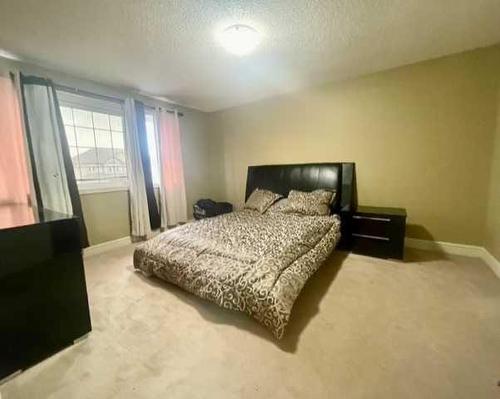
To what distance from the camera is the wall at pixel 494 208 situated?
2.36 metres

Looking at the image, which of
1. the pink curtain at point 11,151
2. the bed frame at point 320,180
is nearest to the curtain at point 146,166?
the pink curtain at point 11,151

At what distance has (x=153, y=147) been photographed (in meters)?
3.85

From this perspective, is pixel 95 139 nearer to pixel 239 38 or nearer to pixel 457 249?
pixel 239 38

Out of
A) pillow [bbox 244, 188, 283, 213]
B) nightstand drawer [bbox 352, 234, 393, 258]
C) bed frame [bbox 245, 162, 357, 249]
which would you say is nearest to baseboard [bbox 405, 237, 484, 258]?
nightstand drawer [bbox 352, 234, 393, 258]

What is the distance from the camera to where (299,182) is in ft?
11.9

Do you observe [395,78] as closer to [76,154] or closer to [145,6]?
[145,6]

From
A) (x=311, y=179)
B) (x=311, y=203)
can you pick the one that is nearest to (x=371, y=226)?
(x=311, y=203)

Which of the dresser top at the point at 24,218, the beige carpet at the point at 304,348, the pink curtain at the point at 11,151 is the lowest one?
the beige carpet at the point at 304,348

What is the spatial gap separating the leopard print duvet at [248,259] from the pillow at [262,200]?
0.59 m

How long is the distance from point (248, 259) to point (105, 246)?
2.49 metres

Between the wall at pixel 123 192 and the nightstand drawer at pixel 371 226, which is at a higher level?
the wall at pixel 123 192

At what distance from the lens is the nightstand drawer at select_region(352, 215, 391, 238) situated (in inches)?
107

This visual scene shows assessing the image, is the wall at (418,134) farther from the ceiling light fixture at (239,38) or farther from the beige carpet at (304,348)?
the ceiling light fixture at (239,38)

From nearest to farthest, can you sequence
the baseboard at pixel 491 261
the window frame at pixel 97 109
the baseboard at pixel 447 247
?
the baseboard at pixel 491 261
the baseboard at pixel 447 247
the window frame at pixel 97 109
